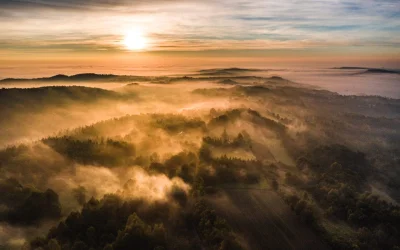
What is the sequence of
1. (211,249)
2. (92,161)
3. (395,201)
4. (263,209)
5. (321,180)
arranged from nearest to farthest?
(211,249)
(263,209)
(395,201)
(321,180)
(92,161)

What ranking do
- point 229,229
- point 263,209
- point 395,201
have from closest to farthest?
1. point 229,229
2. point 263,209
3. point 395,201

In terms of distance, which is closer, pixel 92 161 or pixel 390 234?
pixel 390 234

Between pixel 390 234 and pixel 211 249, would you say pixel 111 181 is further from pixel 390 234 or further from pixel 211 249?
pixel 390 234

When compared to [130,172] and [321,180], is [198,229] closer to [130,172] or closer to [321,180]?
[130,172]

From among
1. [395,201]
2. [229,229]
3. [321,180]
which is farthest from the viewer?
[321,180]

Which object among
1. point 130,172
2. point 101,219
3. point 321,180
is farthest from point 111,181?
point 321,180

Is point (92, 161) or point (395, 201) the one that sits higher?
point (92, 161)

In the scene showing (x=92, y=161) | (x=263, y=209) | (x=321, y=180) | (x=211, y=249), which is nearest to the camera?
(x=211, y=249)

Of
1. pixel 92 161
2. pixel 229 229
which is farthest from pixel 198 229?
pixel 92 161

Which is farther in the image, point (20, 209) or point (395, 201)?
point (395, 201)
